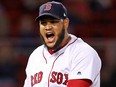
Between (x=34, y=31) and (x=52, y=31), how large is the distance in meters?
5.49

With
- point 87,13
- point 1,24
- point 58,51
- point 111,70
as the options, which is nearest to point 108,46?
point 111,70

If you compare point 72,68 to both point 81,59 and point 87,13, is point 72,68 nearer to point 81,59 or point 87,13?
point 81,59

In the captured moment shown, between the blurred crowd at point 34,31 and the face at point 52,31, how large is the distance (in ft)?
14.4

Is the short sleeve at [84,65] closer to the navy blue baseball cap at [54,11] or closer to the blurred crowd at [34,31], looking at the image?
the navy blue baseball cap at [54,11]

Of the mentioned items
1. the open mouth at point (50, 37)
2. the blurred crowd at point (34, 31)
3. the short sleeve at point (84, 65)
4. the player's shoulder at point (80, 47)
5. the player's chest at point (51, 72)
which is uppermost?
the open mouth at point (50, 37)

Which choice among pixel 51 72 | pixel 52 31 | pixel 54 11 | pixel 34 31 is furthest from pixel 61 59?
pixel 34 31

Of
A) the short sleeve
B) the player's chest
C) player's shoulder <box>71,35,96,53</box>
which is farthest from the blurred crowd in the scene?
the short sleeve

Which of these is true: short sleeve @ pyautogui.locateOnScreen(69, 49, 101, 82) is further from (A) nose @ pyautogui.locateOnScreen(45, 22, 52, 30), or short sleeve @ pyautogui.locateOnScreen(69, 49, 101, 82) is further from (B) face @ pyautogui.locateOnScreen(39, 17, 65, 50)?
(A) nose @ pyautogui.locateOnScreen(45, 22, 52, 30)

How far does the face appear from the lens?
4754 millimetres

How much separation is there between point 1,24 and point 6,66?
4.38 feet

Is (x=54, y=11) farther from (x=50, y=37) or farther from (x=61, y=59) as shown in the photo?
(x=61, y=59)

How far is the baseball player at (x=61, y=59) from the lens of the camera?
4.59 metres

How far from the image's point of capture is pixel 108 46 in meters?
9.41

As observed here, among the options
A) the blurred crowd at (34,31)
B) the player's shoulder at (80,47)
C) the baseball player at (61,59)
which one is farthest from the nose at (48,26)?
the blurred crowd at (34,31)
